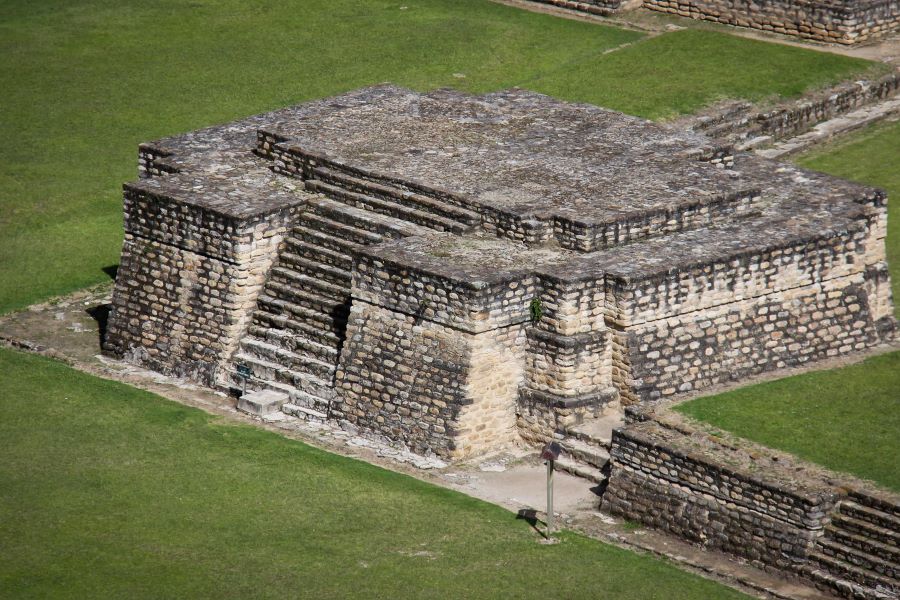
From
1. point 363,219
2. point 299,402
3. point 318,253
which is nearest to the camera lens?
point 299,402

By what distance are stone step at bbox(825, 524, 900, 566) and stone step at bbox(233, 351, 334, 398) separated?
734 centimetres

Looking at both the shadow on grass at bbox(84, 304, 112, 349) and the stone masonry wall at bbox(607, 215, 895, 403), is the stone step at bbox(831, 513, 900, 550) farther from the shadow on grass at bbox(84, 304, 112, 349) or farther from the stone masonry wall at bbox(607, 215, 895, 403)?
the shadow on grass at bbox(84, 304, 112, 349)

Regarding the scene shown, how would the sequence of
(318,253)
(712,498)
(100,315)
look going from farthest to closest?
(100,315) → (318,253) → (712,498)

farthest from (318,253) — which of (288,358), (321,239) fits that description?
(288,358)

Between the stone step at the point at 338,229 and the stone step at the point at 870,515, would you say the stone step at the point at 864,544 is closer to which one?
the stone step at the point at 870,515

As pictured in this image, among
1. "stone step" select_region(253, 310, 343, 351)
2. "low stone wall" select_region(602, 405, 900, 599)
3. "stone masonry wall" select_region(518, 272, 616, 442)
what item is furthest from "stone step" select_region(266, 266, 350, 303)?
"low stone wall" select_region(602, 405, 900, 599)

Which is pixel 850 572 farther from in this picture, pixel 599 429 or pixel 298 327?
pixel 298 327

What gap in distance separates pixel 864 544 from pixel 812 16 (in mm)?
20011

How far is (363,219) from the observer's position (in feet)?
99.4

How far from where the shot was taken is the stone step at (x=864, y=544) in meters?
24.6

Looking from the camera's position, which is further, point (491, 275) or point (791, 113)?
point (791, 113)

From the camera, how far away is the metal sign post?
2583cm

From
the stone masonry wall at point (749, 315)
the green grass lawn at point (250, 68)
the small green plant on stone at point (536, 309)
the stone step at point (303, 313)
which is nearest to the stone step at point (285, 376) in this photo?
the stone step at point (303, 313)

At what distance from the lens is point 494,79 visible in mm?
A: 41406
